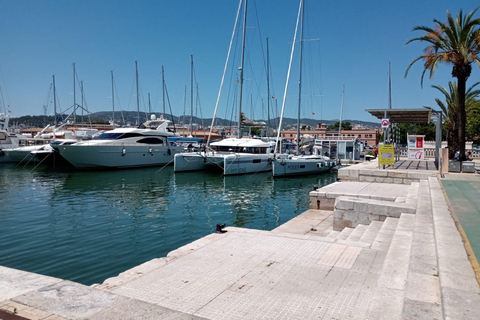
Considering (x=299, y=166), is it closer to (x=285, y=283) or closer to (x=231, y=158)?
(x=231, y=158)

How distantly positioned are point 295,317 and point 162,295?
164cm

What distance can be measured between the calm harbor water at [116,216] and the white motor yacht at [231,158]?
2.71m

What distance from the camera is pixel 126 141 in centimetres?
3381

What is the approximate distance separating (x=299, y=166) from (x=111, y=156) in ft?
55.1

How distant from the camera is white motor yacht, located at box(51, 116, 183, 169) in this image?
3048 cm

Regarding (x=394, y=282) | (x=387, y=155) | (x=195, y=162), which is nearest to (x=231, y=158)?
(x=195, y=162)

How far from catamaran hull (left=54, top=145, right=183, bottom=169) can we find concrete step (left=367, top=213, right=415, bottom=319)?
2894cm

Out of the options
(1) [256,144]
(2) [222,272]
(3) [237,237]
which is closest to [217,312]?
(2) [222,272]

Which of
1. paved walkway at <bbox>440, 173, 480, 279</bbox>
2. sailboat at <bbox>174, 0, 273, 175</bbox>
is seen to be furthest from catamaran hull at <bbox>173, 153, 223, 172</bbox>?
paved walkway at <bbox>440, 173, 480, 279</bbox>

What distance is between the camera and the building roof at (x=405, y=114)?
17819 mm

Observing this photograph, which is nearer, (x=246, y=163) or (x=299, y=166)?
(x=246, y=163)

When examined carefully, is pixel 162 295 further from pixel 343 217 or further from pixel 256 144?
pixel 256 144

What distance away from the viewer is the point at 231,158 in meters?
27.1

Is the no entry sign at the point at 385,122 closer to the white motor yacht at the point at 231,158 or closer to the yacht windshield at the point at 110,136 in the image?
the white motor yacht at the point at 231,158
